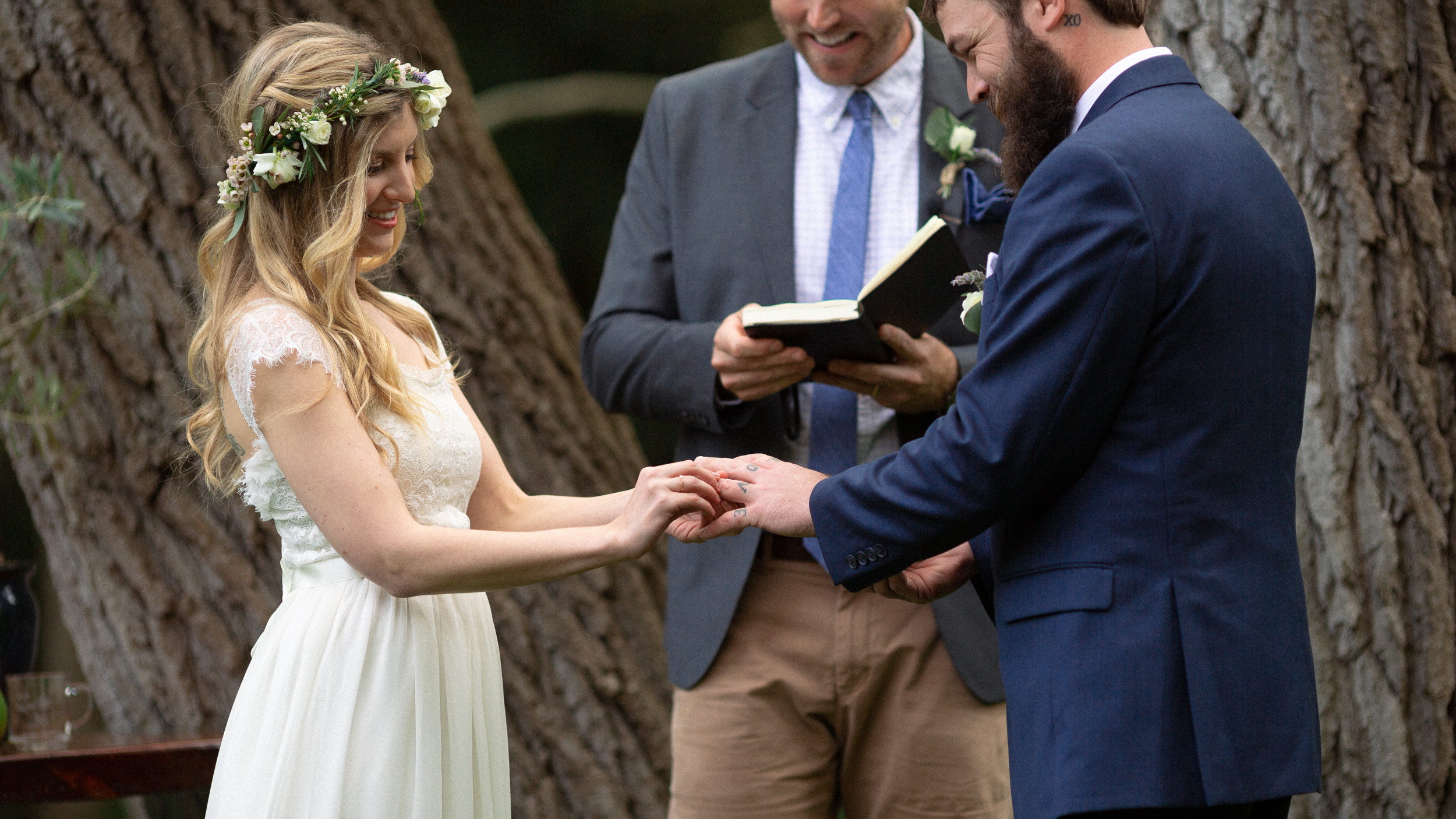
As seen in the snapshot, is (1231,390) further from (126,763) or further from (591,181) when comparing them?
(591,181)

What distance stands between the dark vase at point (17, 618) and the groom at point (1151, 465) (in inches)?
98.2

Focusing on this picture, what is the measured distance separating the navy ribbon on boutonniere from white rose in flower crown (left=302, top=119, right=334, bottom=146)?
1182mm

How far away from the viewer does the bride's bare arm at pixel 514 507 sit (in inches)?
89.8

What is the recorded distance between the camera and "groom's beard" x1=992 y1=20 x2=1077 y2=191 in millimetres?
1808

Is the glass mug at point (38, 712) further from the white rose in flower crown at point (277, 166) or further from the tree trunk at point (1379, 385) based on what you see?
the tree trunk at point (1379, 385)

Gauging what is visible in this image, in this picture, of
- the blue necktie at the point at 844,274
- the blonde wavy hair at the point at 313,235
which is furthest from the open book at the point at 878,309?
the blonde wavy hair at the point at 313,235

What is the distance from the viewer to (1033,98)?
6.01 ft

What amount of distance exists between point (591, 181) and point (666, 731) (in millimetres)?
1881

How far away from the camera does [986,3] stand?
6.06 feet

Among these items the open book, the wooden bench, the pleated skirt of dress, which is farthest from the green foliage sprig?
the open book

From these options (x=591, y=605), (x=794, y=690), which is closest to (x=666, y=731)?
(x=591, y=605)

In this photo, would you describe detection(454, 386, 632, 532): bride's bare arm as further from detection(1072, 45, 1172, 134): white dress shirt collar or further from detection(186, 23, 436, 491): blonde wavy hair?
detection(1072, 45, 1172, 134): white dress shirt collar

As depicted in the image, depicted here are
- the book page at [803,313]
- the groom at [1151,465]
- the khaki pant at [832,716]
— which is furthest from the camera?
the khaki pant at [832,716]

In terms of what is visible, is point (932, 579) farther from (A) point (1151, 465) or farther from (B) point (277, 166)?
(B) point (277, 166)
